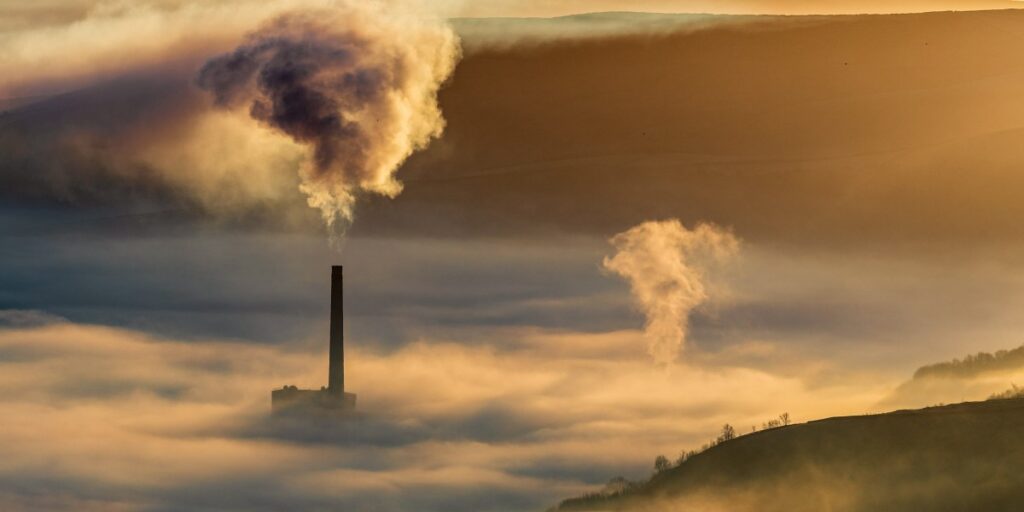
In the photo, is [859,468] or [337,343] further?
[337,343]

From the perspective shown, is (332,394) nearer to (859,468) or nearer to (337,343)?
(337,343)

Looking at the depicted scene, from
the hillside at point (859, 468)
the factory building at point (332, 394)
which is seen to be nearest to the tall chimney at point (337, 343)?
the factory building at point (332, 394)

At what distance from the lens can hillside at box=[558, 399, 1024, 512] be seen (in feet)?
136

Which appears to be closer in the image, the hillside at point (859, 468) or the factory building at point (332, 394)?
the hillside at point (859, 468)

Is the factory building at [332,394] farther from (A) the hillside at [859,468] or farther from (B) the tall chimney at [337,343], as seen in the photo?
(A) the hillside at [859,468]

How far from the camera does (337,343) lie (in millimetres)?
62781

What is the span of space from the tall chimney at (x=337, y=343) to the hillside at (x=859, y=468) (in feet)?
63.4

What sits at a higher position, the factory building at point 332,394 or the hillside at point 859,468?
the factory building at point 332,394

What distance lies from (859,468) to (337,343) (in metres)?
25.3

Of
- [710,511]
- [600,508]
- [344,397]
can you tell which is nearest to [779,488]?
[710,511]

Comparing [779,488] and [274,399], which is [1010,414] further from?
[274,399]

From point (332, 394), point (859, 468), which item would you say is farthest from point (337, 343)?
point (859, 468)

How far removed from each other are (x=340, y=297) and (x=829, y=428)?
24.3 m

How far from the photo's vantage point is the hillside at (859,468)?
136 ft
